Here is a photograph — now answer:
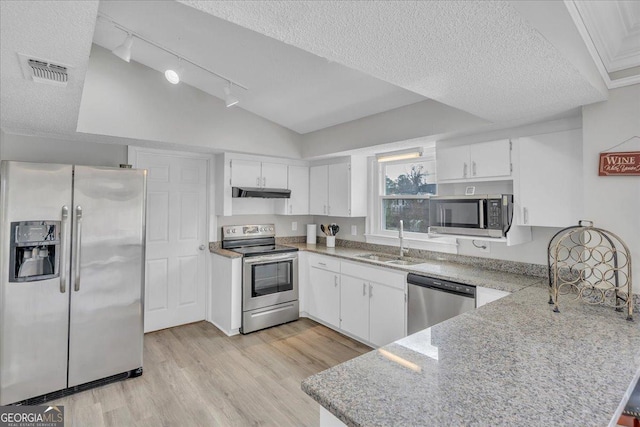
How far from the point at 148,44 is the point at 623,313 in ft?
12.4

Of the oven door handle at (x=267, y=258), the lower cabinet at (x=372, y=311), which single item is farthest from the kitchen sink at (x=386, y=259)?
the oven door handle at (x=267, y=258)

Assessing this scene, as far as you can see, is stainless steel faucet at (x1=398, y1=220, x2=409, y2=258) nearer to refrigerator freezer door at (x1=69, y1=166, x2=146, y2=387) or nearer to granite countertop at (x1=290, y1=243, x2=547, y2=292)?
granite countertop at (x1=290, y1=243, x2=547, y2=292)

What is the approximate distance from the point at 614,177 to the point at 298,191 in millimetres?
3311

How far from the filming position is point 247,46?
2.55 m

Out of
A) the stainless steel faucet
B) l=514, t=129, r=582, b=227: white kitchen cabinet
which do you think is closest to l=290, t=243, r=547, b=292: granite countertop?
the stainless steel faucet

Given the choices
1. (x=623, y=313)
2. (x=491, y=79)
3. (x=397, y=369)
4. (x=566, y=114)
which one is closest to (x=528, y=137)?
(x=566, y=114)

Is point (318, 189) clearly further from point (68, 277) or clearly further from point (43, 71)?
point (43, 71)

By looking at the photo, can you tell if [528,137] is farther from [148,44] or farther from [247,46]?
[148,44]

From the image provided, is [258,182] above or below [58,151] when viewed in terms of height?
below

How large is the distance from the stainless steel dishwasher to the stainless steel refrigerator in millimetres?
2384

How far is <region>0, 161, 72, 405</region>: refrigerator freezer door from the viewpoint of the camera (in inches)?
88.7

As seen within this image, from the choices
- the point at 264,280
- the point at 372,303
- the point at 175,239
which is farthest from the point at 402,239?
the point at 175,239

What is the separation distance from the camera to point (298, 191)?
14.8 ft

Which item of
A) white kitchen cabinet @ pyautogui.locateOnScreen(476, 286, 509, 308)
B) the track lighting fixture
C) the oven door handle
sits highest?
the track lighting fixture
